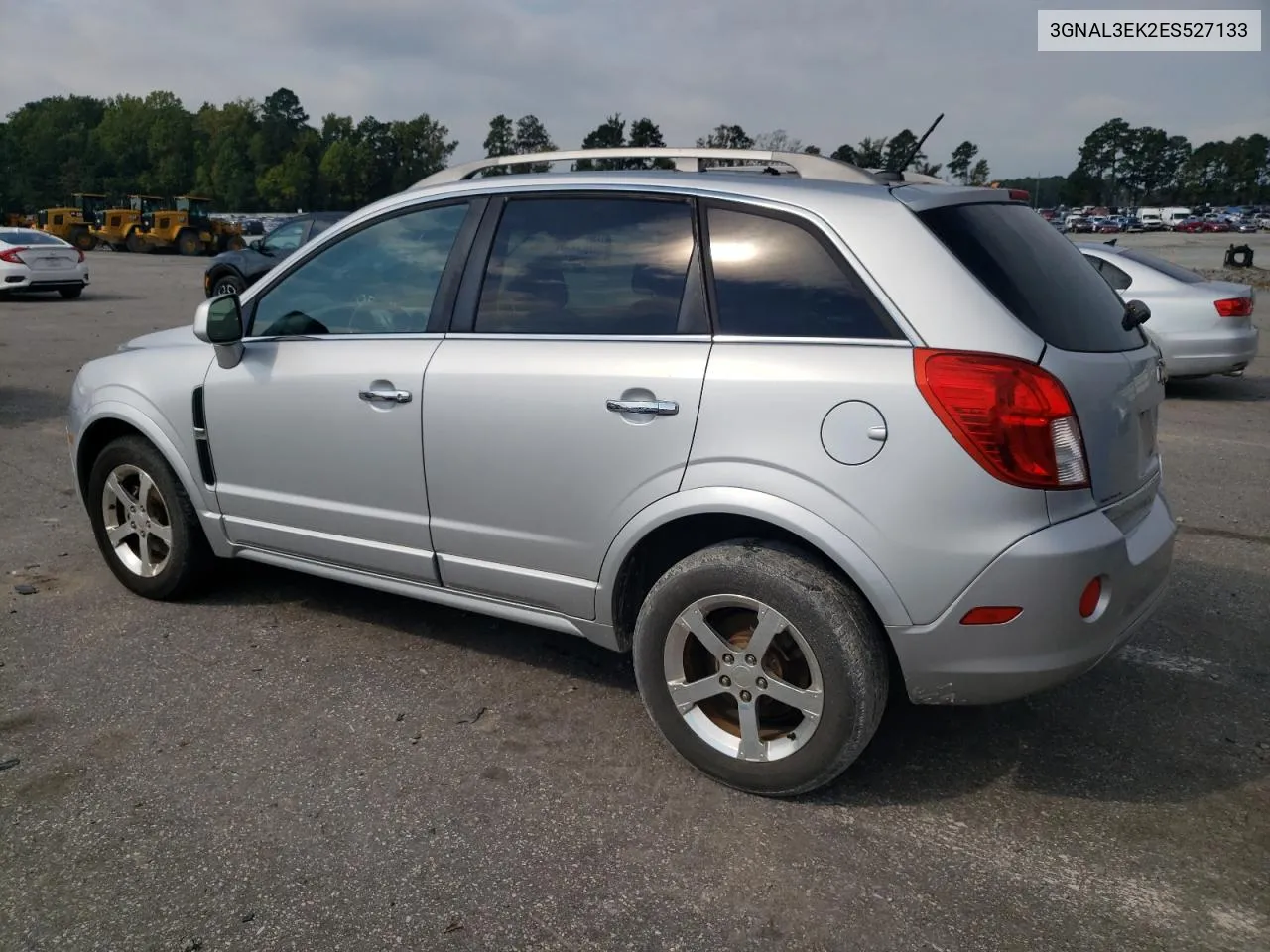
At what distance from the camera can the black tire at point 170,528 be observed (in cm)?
441

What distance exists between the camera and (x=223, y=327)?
404 centimetres

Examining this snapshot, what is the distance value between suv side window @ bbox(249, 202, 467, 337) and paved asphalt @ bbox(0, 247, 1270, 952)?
127 cm

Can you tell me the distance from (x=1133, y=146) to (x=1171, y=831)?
446 ft

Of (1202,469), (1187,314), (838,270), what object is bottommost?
(1202,469)

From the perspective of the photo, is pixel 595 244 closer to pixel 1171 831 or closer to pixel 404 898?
pixel 404 898

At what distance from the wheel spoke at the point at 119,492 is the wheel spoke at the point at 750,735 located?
9.75 feet

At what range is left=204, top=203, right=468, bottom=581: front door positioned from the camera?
12.1 feet

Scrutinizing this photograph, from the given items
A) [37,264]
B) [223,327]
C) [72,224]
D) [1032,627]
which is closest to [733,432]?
[1032,627]

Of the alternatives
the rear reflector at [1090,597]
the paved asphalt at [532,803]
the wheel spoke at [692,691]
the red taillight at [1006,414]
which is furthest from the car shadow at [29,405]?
the rear reflector at [1090,597]

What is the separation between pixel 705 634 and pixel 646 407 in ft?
2.27

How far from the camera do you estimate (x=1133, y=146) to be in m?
120

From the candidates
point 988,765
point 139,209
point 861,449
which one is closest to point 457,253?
point 861,449

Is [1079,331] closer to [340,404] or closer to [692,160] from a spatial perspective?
[692,160]

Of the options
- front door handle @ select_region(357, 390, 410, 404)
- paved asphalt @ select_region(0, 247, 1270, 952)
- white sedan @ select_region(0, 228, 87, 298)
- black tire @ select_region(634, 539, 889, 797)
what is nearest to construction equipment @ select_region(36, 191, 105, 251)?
white sedan @ select_region(0, 228, 87, 298)
